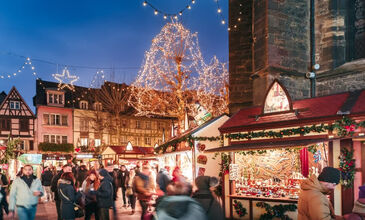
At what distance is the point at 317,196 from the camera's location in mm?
4117

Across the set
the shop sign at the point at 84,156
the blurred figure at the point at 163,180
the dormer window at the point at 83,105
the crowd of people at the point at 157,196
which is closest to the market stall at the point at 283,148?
the blurred figure at the point at 163,180

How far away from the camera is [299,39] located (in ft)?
44.4

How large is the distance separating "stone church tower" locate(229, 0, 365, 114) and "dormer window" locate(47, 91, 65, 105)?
3442 centimetres

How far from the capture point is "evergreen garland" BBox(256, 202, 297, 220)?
32.1ft

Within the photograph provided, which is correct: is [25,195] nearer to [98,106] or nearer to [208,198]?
[208,198]

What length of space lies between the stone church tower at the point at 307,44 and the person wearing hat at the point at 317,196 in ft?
28.0

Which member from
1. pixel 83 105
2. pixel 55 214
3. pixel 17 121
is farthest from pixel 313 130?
pixel 83 105

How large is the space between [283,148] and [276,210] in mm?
2039

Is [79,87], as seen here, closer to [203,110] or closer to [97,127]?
[97,127]

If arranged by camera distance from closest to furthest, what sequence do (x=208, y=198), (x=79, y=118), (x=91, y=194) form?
1. (x=208, y=198)
2. (x=91, y=194)
3. (x=79, y=118)

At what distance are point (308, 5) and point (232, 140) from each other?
573 centimetres

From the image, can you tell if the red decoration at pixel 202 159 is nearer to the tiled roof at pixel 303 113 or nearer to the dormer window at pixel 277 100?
the tiled roof at pixel 303 113

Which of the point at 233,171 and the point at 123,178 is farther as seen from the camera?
the point at 123,178

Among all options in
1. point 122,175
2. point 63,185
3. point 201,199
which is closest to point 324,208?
point 201,199
